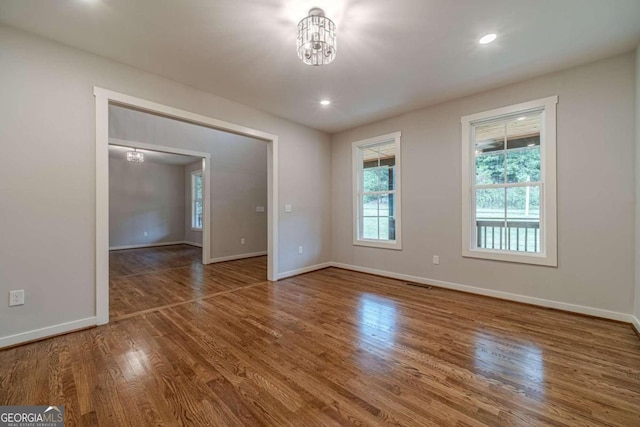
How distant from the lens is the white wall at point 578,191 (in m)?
2.66

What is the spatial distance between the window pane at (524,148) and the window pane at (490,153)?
0.09 m

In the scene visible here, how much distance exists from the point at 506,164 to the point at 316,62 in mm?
2760

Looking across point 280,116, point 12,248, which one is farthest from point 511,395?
point 280,116

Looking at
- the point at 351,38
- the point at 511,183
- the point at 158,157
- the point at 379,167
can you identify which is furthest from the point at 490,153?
the point at 158,157

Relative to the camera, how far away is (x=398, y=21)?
2.16 metres

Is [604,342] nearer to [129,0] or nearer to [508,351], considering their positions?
[508,351]

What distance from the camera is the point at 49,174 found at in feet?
7.84

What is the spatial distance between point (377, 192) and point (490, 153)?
1.75 metres

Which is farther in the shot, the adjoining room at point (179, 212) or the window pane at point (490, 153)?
the adjoining room at point (179, 212)

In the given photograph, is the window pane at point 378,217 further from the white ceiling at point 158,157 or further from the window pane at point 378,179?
the white ceiling at point 158,157

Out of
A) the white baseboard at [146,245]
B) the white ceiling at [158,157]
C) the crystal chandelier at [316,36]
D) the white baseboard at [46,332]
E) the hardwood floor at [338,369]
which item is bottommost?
the hardwood floor at [338,369]

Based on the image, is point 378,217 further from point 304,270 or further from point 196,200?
point 196,200

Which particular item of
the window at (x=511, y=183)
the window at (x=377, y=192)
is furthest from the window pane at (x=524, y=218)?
the window at (x=377, y=192)

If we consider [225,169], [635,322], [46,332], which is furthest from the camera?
[225,169]
